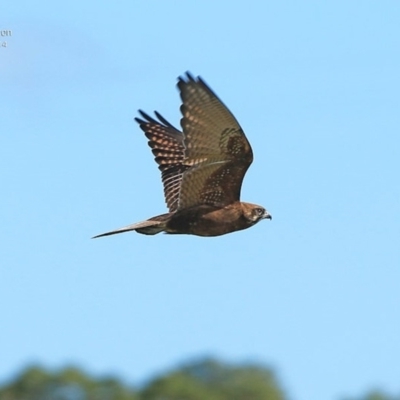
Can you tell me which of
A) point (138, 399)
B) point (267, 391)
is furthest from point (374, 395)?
point (138, 399)

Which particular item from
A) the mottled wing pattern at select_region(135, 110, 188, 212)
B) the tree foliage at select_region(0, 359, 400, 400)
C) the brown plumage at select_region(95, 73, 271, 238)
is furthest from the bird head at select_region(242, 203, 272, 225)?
the tree foliage at select_region(0, 359, 400, 400)

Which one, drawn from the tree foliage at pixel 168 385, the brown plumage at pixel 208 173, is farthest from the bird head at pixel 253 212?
the tree foliage at pixel 168 385

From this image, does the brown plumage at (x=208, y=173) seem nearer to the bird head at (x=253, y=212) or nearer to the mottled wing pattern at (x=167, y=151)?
the bird head at (x=253, y=212)

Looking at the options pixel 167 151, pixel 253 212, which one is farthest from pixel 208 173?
pixel 167 151

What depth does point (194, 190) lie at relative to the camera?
1555 cm

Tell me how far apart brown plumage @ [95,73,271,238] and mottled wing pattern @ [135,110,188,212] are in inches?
27.9

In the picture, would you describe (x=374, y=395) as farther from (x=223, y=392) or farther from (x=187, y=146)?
(x=187, y=146)

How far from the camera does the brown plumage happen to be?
1493cm

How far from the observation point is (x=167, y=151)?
17250 millimetres

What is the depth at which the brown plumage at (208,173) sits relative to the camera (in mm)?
14930

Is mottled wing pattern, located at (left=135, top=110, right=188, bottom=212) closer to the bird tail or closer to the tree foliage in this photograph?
the bird tail

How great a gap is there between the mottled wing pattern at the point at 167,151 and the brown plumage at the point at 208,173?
71 centimetres

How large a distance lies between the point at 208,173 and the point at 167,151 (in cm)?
192

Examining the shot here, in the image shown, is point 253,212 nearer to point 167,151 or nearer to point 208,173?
point 208,173
